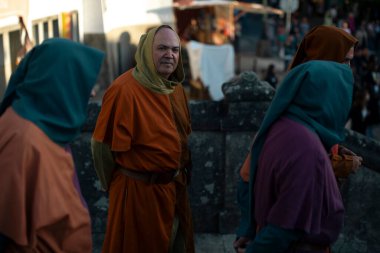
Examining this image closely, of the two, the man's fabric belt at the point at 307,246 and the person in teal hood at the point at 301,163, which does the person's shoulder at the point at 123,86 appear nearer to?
the person in teal hood at the point at 301,163

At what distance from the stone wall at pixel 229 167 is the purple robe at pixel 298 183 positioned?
1.87 metres

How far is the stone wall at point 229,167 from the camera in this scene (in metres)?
4.30

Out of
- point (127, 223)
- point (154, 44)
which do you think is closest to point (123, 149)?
point (127, 223)

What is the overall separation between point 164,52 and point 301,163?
149cm

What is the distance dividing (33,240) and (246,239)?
41.5 inches

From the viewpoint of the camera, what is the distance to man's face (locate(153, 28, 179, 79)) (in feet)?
11.5

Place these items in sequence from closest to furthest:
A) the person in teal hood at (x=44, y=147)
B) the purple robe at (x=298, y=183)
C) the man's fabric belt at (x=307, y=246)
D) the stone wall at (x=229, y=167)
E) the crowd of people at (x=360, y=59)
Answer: the person in teal hood at (x=44, y=147), the purple robe at (x=298, y=183), the man's fabric belt at (x=307, y=246), the stone wall at (x=229, y=167), the crowd of people at (x=360, y=59)

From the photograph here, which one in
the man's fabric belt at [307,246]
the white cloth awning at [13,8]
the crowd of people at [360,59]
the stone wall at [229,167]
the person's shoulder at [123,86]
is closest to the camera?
the man's fabric belt at [307,246]

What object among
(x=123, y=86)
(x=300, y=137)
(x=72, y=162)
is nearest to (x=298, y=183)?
(x=300, y=137)

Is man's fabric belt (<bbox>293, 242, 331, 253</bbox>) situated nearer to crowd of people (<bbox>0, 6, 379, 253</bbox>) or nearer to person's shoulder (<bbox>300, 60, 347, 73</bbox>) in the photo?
crowd of people (<bbox>0, 6, 379, 253</bbox>)

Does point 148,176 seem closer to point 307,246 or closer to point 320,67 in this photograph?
point 307,246

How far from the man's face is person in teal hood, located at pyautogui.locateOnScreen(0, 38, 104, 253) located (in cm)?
111

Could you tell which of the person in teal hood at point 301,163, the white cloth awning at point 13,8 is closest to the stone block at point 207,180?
the person in teal hood at point 301,163

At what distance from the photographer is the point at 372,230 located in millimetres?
4355
